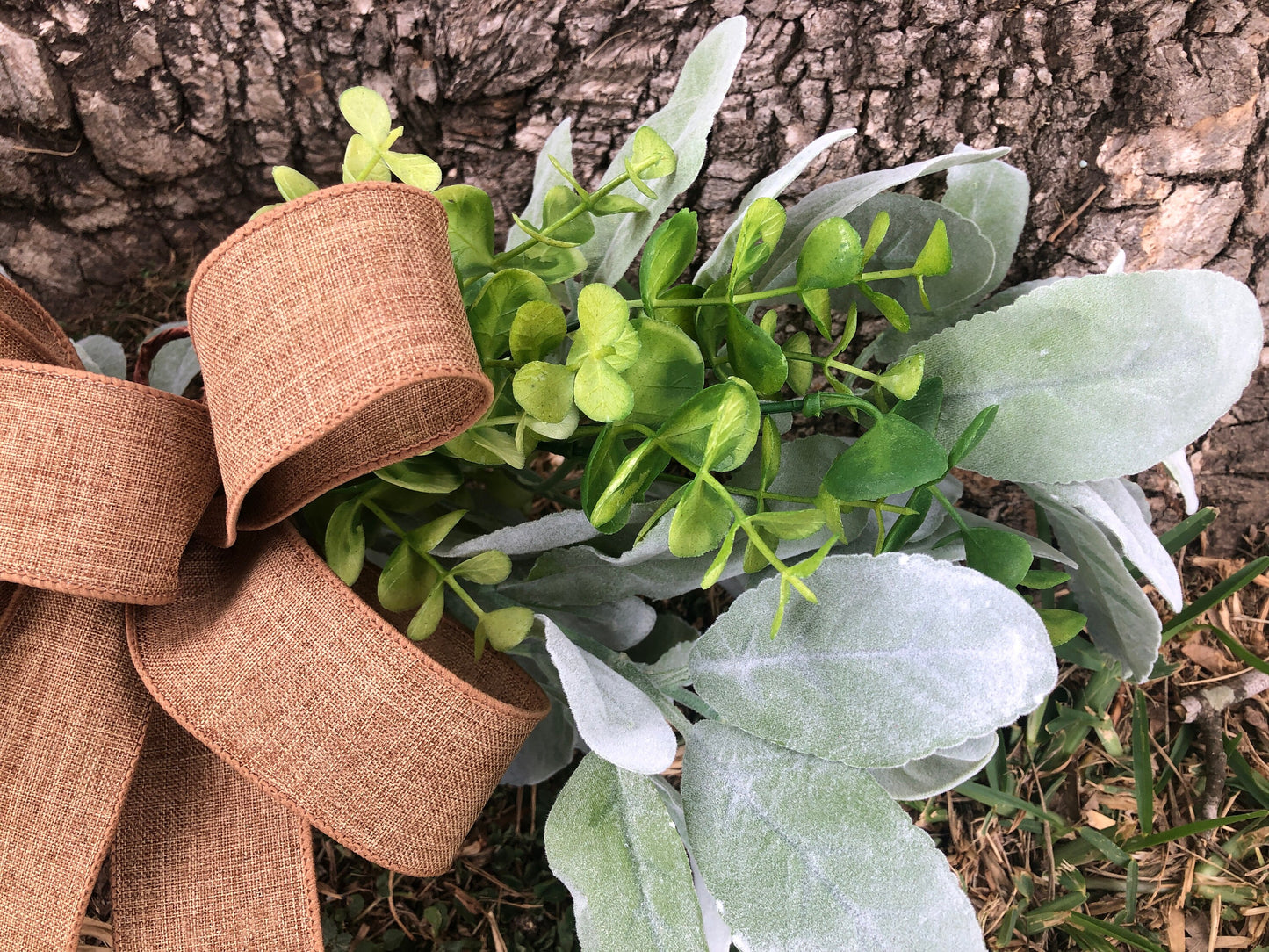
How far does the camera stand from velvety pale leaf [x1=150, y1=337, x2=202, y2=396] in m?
0.69

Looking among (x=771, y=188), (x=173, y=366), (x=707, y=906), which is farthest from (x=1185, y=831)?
(x=173, y=366)

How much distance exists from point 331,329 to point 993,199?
1.47 ft

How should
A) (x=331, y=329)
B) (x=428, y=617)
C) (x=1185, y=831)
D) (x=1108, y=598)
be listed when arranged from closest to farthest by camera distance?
1. (x=331, y=329)
2. (x=428, y=617)
3. (x=1108, y=598)
4. (x=1185, y=831)

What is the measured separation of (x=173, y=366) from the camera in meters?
0.70

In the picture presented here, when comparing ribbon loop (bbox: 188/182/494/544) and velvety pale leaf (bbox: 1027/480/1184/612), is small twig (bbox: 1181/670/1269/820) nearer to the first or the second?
velvety pale leaf (bbox: 1027/480/1184/612)

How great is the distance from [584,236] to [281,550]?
0.82ft

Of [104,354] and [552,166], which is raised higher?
[552,166]

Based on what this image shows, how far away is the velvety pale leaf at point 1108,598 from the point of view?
0.57m

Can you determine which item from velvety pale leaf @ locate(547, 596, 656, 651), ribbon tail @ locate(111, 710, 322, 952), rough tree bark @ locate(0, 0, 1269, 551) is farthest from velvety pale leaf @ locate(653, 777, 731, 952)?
rough tree bark @ locate(0, 0, 1269, 551)

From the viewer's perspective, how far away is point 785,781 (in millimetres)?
525

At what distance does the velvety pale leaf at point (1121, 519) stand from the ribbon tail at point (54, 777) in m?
0.57

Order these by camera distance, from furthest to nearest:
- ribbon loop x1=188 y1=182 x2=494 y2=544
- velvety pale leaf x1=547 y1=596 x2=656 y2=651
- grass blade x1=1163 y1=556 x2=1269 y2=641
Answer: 1. grass blade x1=1163 y1=556 x2=1269 y2=641
2. velvety pale leaf x1=547 y1=596 x2=656 y2=651
3. ribbon loop x1=188 y1=182 x2=494 y2=544

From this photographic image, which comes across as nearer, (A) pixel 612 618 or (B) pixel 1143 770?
(A) pixel 612 618

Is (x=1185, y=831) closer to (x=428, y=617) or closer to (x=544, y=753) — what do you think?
(x=544, y=753)
